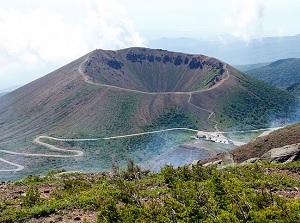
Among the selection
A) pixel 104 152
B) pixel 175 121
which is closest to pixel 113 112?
pixel 104 152

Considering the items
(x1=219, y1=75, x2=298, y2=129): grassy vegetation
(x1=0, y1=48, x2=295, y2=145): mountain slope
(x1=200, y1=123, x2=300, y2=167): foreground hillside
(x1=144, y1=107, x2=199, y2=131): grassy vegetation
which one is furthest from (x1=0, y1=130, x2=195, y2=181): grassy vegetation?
(x1=200, y1=123, x2=300, y2=167): foreground hillside

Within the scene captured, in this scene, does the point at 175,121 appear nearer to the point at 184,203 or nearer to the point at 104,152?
the point at 104,152

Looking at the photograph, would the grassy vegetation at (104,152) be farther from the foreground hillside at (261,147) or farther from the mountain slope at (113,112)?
the foreground hillside at (261,147)

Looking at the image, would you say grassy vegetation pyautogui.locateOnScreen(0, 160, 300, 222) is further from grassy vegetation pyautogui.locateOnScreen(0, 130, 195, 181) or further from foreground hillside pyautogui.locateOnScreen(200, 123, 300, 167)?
grassy vegetation pyautogui.locateOnScreen(0, 130, 195, 181)

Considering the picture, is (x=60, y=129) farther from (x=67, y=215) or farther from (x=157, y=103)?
(x=67, y=215)

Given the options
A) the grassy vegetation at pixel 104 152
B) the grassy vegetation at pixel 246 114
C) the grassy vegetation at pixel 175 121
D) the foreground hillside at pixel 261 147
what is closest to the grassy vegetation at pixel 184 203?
the foreground hillside at pixel 261 147

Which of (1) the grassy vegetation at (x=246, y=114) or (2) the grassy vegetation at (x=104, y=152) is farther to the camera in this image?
(1) the grassy vegetation at (x=246, y=114)

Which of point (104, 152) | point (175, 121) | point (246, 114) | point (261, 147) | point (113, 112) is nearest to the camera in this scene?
point (261, 147)

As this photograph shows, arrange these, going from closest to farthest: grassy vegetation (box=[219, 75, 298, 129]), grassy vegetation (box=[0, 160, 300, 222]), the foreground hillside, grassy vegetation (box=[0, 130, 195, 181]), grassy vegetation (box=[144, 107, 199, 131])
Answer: grassy vegetation (box=[0, 160, 300, 222]) → the foreground hillside → grassy vegetation (box=[0, 130, 195, 181]) → grassy vegetation (box=[144, 107, 199, 131]) → grassy vegetation (box=[219, 75, 298, 129])

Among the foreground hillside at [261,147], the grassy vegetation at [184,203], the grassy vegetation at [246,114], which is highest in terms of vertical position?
the grassy vegetation at [184,203]

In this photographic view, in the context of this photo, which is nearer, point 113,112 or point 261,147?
point 261,147

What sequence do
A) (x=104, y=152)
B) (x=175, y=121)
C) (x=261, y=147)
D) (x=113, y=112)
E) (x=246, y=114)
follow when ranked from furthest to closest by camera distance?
(x=246, y=114) < (x=175, y=121) < (x=113, y=112) < (x=104, y=152) < (x=261, y=147)

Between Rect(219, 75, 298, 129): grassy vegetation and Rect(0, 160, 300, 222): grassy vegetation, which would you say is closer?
Rect(0, 160, 300, 222): grassy vegetation

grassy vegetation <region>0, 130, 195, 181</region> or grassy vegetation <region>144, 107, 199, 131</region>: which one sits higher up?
grassy vegetation <region>144, 107, 199, 131</region>
